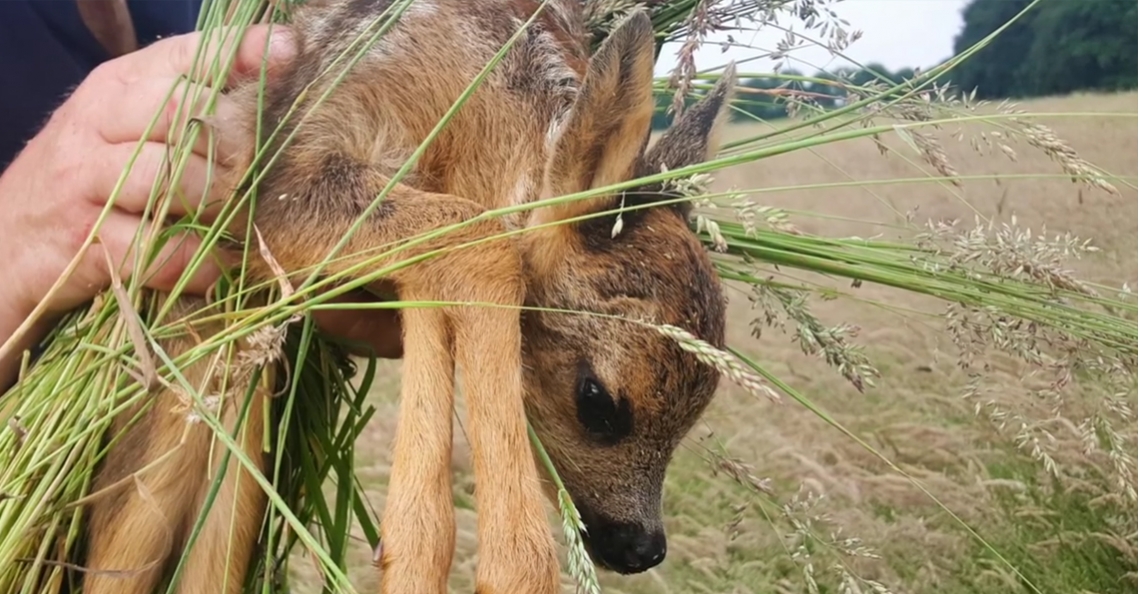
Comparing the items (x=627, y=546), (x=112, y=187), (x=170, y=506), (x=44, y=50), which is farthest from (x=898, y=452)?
(x=44, y=50)

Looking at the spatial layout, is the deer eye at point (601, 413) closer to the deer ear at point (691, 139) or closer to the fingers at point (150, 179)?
the deer ear at point (691, 139)

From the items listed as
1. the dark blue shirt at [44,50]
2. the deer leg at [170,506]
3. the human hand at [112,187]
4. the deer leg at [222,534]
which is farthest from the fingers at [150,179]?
the dark blue shirt at [44,50]

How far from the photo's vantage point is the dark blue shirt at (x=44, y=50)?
4.69 ft

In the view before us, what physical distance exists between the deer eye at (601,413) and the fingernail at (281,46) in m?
0.50

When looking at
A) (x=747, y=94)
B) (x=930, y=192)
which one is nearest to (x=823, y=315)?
(x=930, y=192)

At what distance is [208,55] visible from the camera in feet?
3.18

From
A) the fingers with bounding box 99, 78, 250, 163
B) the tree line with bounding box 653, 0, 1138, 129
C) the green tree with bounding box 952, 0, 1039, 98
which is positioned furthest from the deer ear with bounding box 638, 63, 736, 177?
the green tree with bounding box 952, 0, 1039, 98

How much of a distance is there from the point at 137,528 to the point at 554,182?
0.54 m

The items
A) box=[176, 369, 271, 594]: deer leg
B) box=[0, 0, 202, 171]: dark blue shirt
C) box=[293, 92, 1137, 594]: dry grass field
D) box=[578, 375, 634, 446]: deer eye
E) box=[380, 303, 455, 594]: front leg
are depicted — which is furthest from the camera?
box=[0, 0, 202, 171]: dark blue shirt

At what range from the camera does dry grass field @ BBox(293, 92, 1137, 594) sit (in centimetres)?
A: 125

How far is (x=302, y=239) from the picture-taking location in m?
0.94

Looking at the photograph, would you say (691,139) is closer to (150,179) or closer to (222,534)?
(150,179)

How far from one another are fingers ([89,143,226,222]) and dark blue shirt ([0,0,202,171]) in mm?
570

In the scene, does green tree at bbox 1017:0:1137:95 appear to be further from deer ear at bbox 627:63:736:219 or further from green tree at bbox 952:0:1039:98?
deer ear at bbox 627:63:736:219
